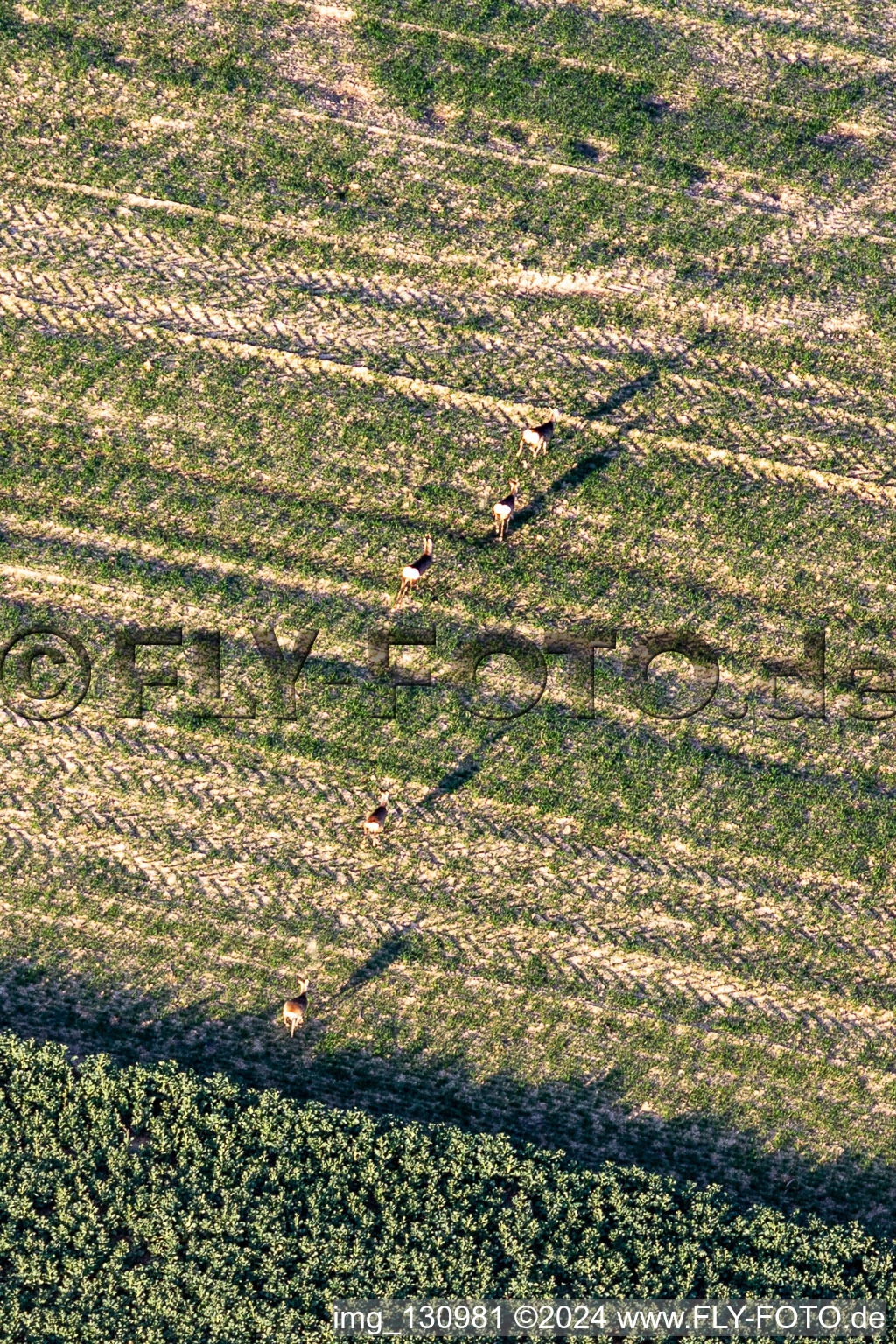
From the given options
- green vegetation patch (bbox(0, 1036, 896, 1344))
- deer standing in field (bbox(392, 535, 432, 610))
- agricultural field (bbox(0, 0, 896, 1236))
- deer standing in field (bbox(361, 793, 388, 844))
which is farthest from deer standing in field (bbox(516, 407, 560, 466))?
green vegetation patch (bbox(0, 1036, 896, 1344))

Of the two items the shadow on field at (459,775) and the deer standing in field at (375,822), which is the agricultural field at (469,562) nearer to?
the shadow on field at (459,775)

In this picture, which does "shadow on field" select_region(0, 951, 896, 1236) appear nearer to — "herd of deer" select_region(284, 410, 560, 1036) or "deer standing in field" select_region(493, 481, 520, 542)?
"herd of deer" select_region(284, 410, 560, 1036)

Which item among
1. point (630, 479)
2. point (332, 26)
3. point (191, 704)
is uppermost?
point (332, 26)

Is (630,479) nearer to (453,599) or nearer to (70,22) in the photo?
(453,599)

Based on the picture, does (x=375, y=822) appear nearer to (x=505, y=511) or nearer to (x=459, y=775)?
(x=459, y=775)

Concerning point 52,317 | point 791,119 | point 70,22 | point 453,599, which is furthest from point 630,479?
point 70,22

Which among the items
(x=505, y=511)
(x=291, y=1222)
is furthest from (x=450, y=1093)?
(x=505, y=511)

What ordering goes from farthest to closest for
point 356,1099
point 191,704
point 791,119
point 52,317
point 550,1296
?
point 791,119 < point 52,317 < point 191,704 < point 356,1099 < point 550,1296
